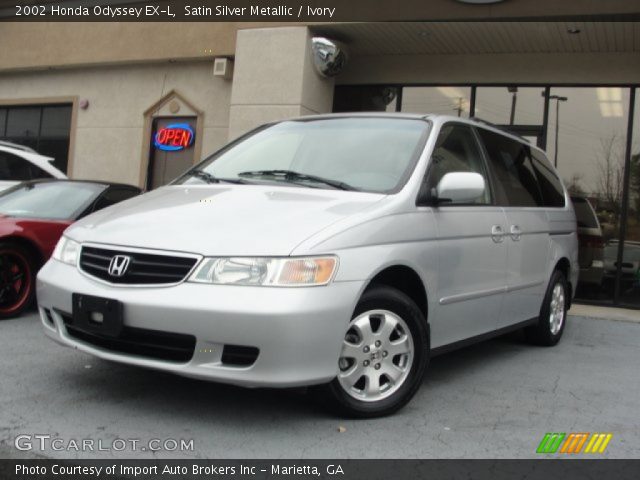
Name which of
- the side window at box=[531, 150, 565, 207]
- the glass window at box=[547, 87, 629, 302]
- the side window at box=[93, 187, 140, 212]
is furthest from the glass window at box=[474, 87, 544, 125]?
the side window at box=[93, 187, 140, 212]

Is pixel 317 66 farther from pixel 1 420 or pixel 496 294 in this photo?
pixel 1 420

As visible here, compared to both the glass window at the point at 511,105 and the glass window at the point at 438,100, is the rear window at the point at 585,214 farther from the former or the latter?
the glass window at the point at 438,100

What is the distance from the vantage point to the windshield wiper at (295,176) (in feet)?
12.6

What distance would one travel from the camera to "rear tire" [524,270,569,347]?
5543mm

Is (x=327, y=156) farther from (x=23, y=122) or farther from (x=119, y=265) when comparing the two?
(x=23, y=122)

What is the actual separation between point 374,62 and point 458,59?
4.43ft

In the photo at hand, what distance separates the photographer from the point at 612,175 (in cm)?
902

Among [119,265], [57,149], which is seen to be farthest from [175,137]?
[119,265]

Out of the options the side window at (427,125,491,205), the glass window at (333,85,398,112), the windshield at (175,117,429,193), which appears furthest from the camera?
the glass window at (333,85,398,112)

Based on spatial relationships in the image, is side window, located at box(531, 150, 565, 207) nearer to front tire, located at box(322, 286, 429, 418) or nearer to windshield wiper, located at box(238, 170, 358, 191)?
windshield wiper, located at box(238, 170, 358, 191)

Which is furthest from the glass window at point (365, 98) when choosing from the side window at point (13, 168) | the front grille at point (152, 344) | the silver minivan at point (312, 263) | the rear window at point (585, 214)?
the front grille at point (152, 344)

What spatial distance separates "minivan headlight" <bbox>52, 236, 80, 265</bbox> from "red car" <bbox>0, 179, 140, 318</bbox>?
214 centimetres

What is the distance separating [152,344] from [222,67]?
8569mm

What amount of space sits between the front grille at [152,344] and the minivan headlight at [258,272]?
0.98 feet
